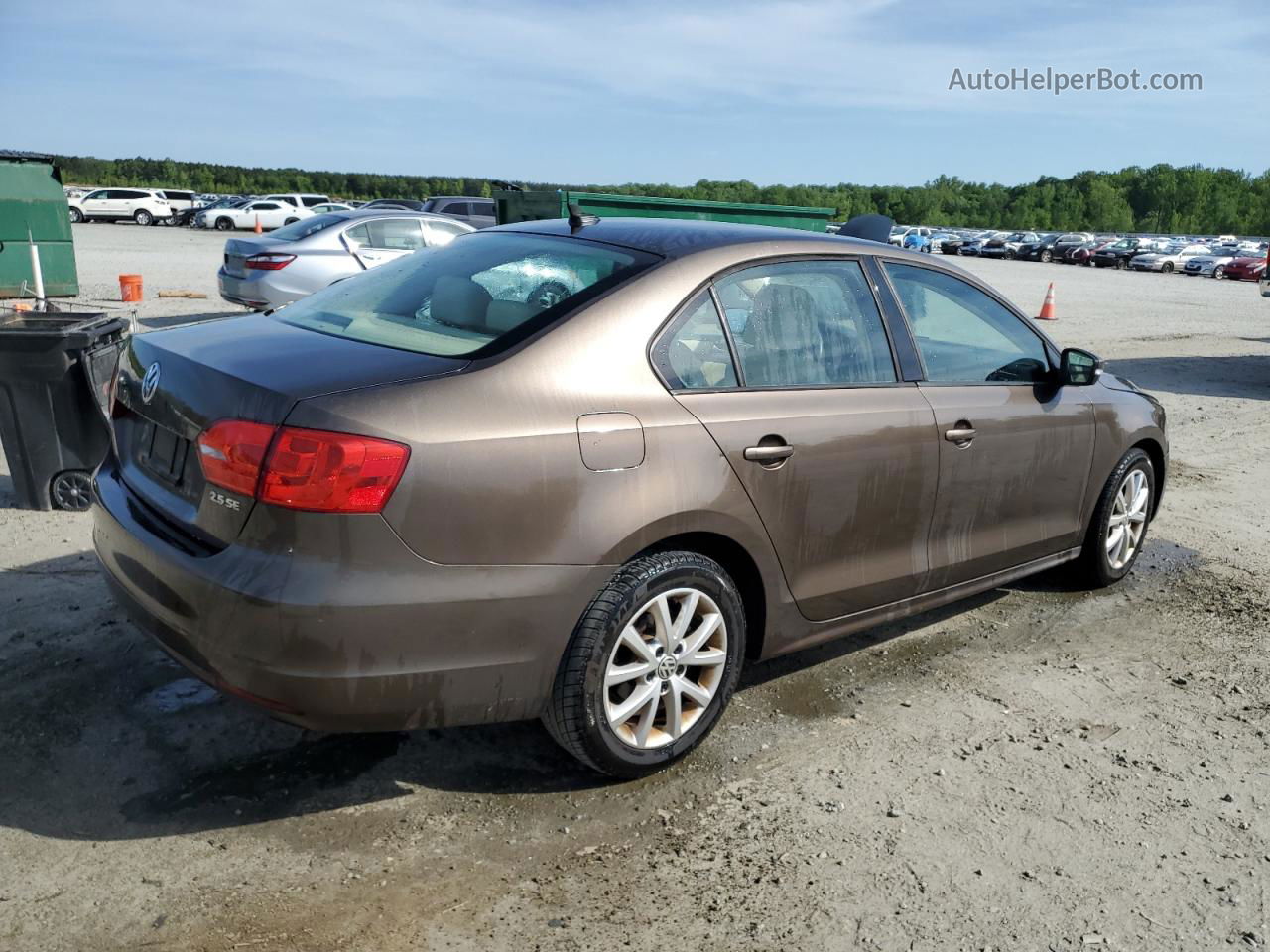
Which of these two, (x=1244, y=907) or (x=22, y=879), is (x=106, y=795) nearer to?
(x=22, y=879)

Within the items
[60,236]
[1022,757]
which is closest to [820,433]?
[1022,757]

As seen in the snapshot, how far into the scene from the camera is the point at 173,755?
11.3ft

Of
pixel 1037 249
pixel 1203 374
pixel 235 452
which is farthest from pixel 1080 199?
pixel 235 452

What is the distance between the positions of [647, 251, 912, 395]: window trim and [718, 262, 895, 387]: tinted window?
0.01m

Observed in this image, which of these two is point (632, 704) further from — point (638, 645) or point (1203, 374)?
point (1203, 374)

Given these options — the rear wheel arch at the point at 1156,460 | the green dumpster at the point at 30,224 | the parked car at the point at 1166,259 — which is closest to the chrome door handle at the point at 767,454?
the rear wheel arch at the point at 1156,460

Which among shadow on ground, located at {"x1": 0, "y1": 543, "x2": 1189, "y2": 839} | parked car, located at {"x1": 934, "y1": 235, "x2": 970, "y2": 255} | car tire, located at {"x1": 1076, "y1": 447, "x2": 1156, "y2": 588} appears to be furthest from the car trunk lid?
parked car, located at {"x1": 934, "y1": 235, "x2": 970, "y2": 255}

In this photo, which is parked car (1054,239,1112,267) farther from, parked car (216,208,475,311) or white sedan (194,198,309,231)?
parked car (216,208,475,311)

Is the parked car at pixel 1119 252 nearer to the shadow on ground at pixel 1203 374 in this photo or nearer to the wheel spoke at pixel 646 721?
the shadow on ground at pixel 1203 374

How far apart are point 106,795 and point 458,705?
3.81 feet

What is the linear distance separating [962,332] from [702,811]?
92.3 inches

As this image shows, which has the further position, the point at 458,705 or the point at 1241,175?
the point at 1241,175

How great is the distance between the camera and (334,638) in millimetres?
2727

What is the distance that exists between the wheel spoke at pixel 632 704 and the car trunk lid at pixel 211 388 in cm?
113
